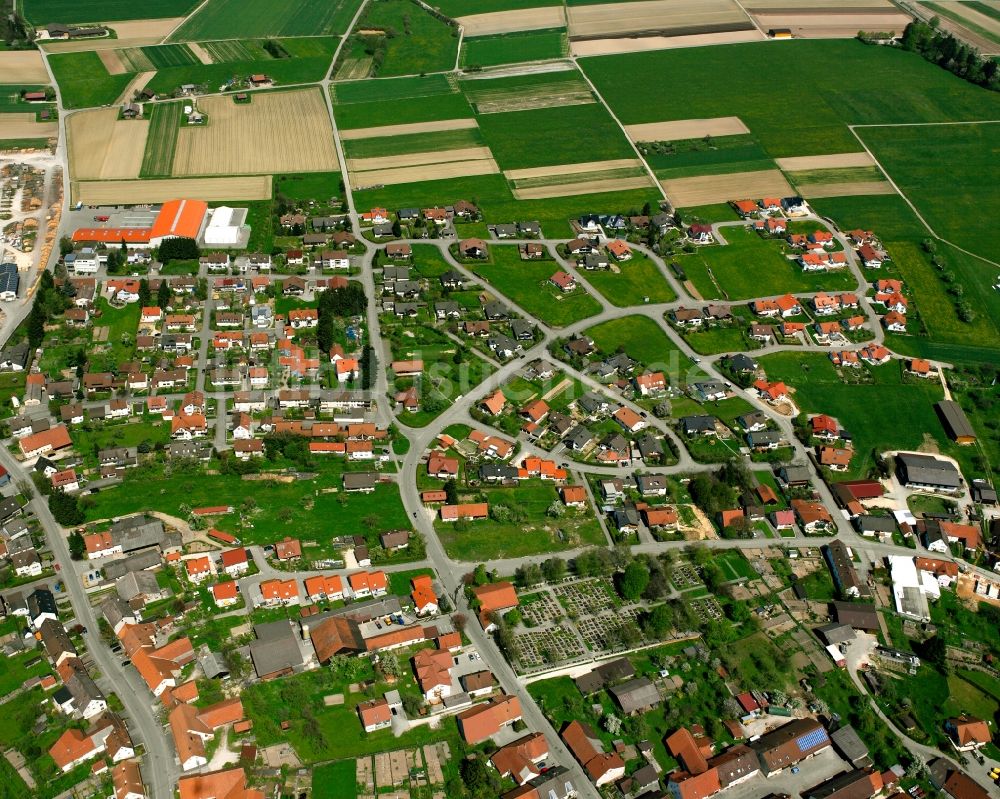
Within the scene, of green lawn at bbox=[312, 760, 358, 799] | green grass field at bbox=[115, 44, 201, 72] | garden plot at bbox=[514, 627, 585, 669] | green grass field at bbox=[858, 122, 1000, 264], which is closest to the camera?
green lawn at bbox=[312, 760, 358, 799]

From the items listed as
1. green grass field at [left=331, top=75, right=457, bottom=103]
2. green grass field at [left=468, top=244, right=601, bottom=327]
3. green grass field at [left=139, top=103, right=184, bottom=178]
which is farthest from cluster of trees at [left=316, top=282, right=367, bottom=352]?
green grass field at [left=331, top=75, right=457, bottom=103]

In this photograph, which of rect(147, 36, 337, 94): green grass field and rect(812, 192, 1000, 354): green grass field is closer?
rect(812, 192, 1000, 354): green grass field

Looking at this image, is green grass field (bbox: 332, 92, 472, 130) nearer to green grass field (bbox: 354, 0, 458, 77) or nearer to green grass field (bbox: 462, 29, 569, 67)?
green grass field (bbox: 354, 0, 458, 77)

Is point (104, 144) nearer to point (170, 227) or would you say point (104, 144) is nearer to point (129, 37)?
point (170, 227)

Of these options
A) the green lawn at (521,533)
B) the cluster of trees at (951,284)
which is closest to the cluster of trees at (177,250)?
the green lawn at (521,533)

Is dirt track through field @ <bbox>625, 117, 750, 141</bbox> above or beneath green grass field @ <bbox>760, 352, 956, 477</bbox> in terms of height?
above
